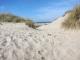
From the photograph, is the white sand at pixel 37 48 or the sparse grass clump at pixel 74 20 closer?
the white sand at pixel 37 48

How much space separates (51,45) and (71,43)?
0.63 metres

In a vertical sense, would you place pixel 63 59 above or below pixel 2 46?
below

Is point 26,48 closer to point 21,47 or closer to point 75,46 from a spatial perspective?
point 21,47

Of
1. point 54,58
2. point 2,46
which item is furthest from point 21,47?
point 54,58

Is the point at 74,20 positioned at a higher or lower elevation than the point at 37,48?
higher

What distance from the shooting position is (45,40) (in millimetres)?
5395

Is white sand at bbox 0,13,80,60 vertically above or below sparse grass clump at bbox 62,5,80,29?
below

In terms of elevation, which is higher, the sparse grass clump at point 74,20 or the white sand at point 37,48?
the sparse grass clump at point 74,20

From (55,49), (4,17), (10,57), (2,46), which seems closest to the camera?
(10,57)

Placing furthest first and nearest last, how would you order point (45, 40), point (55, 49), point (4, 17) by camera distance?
point (4, 17)
point (45, 40)
point (55, 49)

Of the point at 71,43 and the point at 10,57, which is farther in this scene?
the point at 71,43

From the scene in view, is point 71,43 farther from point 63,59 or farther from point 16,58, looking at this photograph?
point 16,58

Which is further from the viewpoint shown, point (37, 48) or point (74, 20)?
point (74, 20)

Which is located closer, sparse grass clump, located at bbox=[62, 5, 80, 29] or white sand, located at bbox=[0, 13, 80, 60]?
white sand, located at bbox=[0, 13, 80, 60]
